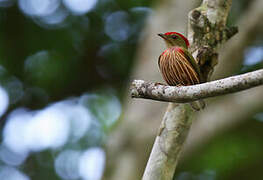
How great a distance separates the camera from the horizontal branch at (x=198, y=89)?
121 inches

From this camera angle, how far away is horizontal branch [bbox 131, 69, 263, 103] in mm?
3080

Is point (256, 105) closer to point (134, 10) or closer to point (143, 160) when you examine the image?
point (143, 160)

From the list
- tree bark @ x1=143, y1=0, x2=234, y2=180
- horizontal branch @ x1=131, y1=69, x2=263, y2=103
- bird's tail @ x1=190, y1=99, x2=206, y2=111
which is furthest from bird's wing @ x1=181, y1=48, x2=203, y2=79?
horizontal branch @ x1=131, y1=69, x2=263, y2=103

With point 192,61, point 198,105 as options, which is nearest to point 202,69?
point 192,61

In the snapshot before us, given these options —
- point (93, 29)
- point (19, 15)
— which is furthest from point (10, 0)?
point (93, 29)

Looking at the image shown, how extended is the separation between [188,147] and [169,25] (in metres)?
2.92

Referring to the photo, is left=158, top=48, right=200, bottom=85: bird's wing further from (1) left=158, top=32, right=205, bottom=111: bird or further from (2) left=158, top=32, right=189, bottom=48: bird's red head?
(2) left=158, top=32, right=189, bottom=48: bird's red head

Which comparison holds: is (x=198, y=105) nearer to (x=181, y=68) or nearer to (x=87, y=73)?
(x=181, y=68)

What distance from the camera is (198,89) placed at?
3467 millimetres

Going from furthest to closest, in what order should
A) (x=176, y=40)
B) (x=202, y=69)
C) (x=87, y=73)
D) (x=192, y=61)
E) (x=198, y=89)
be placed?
1. (x=87, y=73)
2. (x=176, y=40)
3. (x=202, y=69)
4. (x=192, y=61)
5. (x=198, y=89)

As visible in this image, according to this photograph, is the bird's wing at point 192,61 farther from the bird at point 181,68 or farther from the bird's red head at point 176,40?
the bird's red head at point 176,40

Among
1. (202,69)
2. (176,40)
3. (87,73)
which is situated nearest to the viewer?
(202,69)

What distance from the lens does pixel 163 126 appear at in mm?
4793

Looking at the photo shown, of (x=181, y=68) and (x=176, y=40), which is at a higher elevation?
(x=176, y=40)
